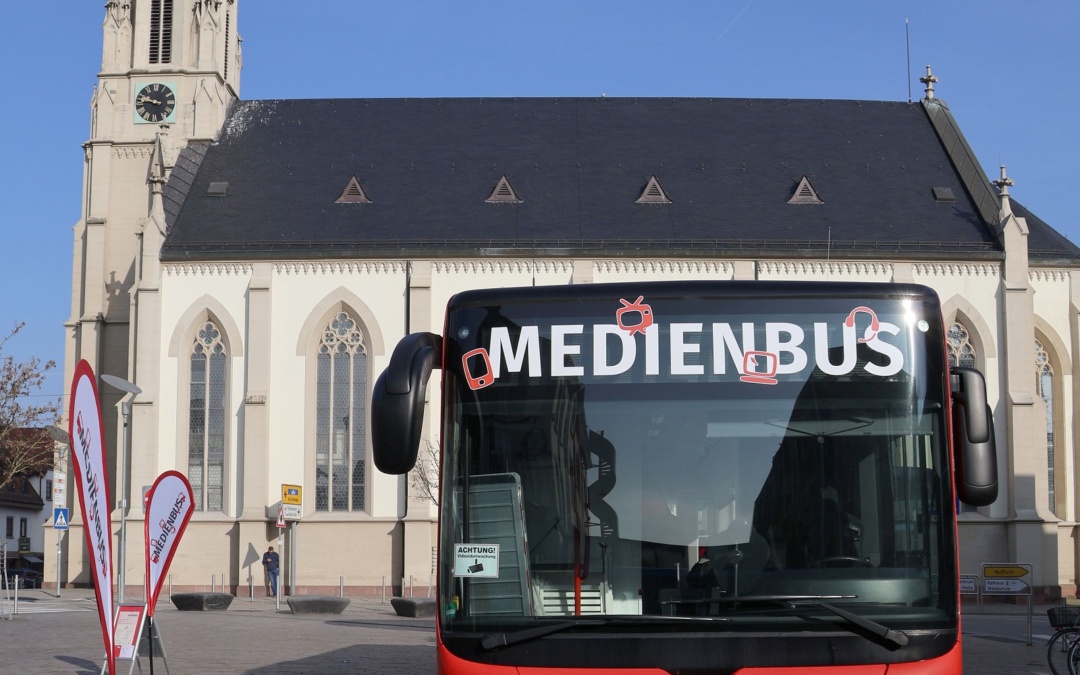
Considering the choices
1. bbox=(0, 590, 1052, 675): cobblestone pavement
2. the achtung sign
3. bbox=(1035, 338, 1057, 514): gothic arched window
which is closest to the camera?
bbox=(0, 590, 1052, 675): cobblestone pavement

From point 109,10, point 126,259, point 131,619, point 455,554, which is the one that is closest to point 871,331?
point 455,554

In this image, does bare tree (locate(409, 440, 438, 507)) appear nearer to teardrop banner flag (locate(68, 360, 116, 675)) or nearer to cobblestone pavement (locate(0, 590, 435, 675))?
cobblestone pavement (locate(0, 590, 435, 675))

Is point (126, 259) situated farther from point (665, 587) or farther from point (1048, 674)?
point (665, 587)

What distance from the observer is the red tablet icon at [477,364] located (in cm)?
602

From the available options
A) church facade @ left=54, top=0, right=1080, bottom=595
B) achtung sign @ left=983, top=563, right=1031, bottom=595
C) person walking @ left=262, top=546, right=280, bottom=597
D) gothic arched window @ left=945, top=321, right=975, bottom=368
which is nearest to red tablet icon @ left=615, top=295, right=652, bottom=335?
achtung sign @ left=983, top=563, right=1031, bottom=595

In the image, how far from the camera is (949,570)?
565cm

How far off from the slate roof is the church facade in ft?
0.26

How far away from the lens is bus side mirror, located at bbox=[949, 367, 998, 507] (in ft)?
18.9

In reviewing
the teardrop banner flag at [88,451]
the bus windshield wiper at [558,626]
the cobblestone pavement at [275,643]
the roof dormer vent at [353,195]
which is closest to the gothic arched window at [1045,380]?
the cobblestone pavement at [275,643]

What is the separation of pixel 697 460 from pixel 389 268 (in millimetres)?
28251

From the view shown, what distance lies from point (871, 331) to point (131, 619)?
6824 mm

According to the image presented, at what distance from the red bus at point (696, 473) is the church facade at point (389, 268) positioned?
25110 millimetres

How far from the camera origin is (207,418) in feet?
110

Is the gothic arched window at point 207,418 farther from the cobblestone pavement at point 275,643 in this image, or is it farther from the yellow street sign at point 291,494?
the cobblestone pavement at point 275,643
